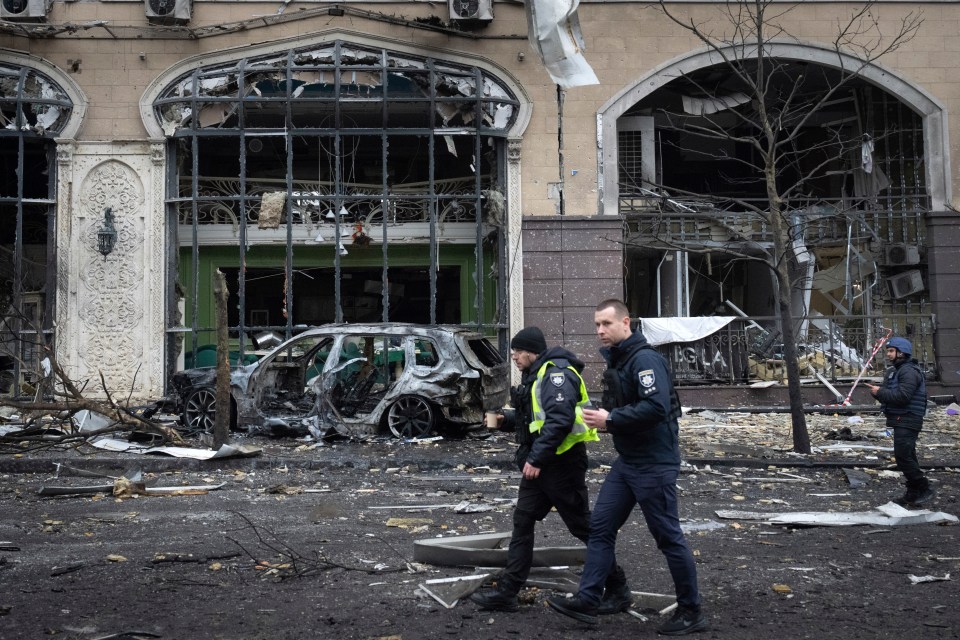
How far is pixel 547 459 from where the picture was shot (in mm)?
5281

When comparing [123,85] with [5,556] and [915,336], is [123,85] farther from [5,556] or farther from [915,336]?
[915,336]

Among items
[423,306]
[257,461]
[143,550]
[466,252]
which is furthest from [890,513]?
[423,306]

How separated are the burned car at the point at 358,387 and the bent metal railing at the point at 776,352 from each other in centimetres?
566

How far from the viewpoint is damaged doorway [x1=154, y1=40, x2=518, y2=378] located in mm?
17328

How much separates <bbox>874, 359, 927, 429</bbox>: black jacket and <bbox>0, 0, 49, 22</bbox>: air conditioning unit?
50.7 ft

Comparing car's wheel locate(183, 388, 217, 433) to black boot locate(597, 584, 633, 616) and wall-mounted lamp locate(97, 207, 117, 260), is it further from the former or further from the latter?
black boot locate(597, 584, 633, 616)

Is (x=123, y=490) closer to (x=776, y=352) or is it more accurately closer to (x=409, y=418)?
(x=409, y=418)

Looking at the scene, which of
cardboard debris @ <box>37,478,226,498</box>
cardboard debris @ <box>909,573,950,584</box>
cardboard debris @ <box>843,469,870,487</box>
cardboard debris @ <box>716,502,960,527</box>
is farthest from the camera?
cardboard debris @ <box>843,469,870,487</box>

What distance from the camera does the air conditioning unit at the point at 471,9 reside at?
17.4m

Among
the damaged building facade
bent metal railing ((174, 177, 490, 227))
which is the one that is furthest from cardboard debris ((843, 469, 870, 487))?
bent metal railing ((174, 177, 490, 227))

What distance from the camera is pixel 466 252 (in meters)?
19.7

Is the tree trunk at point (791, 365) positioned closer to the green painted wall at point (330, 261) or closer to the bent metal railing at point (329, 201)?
the bent metal railing at point (329, 201)

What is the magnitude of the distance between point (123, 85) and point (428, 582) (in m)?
14.4

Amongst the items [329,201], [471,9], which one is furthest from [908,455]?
[329,201]
